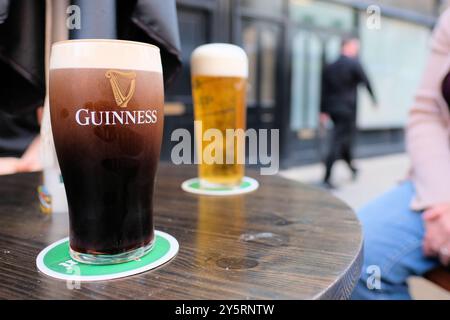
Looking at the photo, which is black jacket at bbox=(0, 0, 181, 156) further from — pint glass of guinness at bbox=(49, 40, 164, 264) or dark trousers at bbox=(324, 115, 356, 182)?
dark trousers at bbox=(324, 115, 356, 182)

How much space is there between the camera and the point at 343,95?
198 inches

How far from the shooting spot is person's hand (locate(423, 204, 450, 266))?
895 mm

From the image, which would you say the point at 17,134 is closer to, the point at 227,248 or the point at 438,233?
the point at 227,248

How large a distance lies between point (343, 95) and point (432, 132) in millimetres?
4059

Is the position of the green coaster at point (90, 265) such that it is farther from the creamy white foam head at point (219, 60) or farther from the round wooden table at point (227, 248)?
the creamy white foam head at point (219, 60)

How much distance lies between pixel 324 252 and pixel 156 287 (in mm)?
222

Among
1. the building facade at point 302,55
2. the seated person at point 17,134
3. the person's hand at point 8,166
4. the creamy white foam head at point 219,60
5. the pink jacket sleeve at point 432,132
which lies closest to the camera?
the creamy white foam head at point 219,60

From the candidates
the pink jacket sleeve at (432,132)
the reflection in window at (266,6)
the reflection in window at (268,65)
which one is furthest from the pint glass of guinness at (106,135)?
the reflection in window at (268,65)

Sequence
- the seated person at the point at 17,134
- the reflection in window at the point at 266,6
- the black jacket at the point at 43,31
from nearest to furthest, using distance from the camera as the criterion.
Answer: the black jacket at the point at 43,31 → the seated person at the point at 17,134 → the reflection in window at the point at 266,6

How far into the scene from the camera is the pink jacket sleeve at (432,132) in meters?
1.02

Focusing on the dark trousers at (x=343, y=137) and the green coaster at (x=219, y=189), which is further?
the dark trousers at (x=343, y=137)

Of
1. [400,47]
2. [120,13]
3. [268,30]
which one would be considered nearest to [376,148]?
[400,47]

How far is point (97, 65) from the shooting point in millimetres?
468
